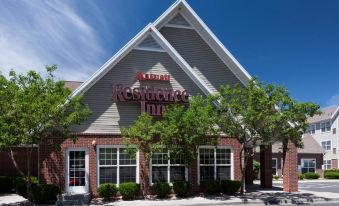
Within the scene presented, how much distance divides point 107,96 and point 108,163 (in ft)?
11.8

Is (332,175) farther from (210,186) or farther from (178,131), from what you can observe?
(178,131)

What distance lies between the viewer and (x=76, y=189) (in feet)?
74.6

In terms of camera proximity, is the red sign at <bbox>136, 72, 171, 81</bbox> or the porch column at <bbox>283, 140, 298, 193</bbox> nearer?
the red sign at <bbox>136, 72, 171, 81</bbox>

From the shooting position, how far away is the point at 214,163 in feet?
84.3

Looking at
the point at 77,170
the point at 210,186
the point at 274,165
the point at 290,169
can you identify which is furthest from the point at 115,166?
the point at 274,165

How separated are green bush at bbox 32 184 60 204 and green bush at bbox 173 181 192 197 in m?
6.29

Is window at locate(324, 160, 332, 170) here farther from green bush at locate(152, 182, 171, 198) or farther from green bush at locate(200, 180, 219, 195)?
green bush at locate(152, 182, 171, 198)

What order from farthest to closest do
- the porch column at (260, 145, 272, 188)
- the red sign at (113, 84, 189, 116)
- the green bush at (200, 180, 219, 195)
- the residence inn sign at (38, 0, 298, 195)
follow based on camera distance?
the porch column at (260, 145, 272, 188) → the green bush at (200, 180, 219, 195) → the red sign at (113, 84, 189, 116) → the residence inn sign at (38, 0, 298, 195)

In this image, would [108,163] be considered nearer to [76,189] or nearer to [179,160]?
[76,189]

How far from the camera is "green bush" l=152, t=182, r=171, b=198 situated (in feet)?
76.7

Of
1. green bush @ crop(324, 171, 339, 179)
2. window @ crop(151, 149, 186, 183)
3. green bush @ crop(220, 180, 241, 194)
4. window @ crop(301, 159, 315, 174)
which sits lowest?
green bush @ crop(324, 171, 339, 179)

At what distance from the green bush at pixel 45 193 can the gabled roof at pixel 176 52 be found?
188 inches

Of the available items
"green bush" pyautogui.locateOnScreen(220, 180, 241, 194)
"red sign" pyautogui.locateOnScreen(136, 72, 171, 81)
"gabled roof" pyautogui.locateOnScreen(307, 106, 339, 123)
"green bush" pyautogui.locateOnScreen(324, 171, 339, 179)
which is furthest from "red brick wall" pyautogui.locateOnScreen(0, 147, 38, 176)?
"gabled roof" pyautogui.locateOnScreen(307, 106, 339, 123)

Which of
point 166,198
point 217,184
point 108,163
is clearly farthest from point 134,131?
point 217,184
